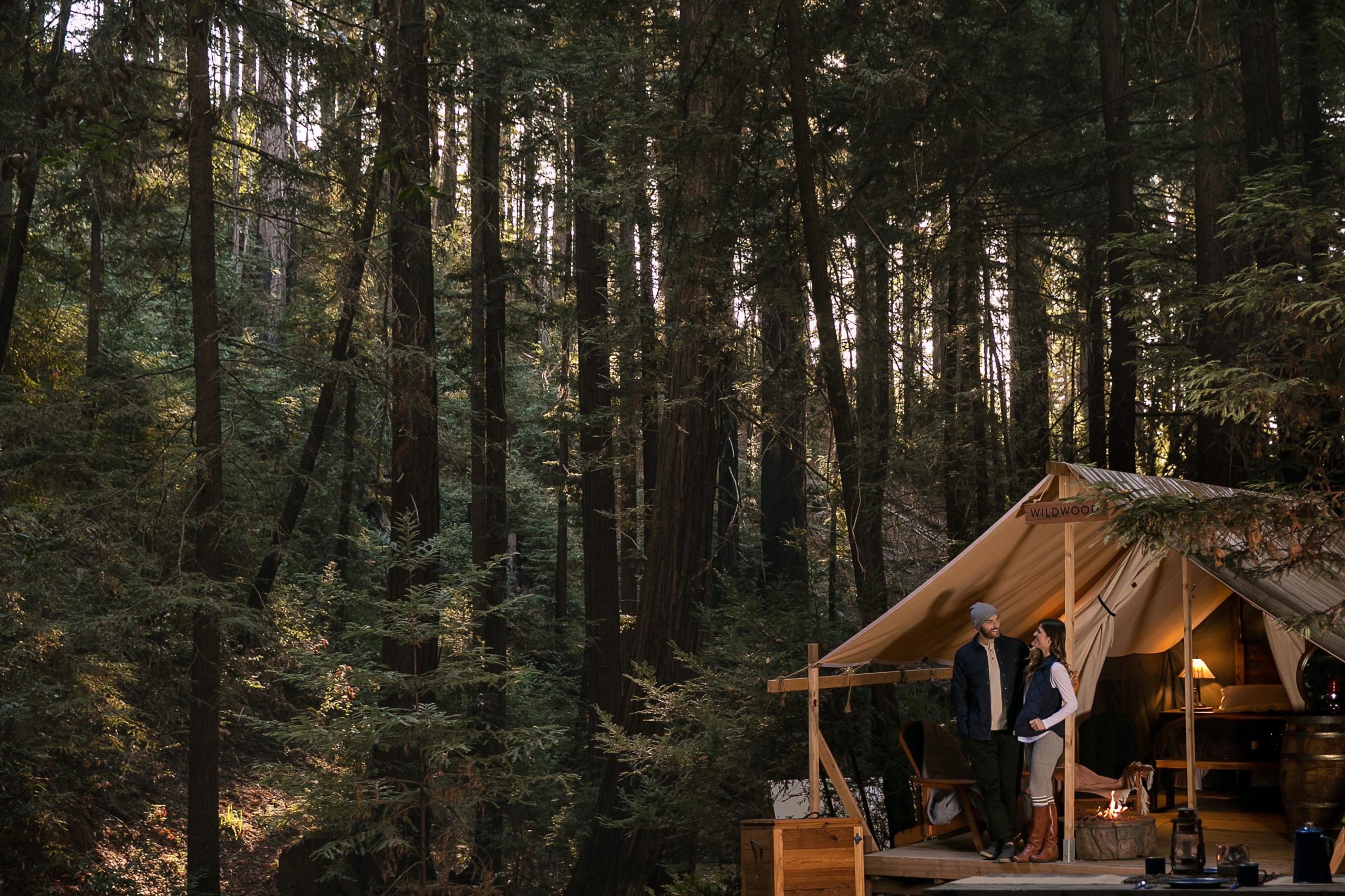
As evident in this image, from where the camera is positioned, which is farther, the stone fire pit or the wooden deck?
the stone fire pit

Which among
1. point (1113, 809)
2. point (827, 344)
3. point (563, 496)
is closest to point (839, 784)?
point (1113, 809)

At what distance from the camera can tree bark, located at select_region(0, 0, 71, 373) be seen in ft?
35.9

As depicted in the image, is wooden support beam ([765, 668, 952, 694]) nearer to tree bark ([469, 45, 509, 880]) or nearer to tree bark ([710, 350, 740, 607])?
tree bark ([710, 350, 740, 607])

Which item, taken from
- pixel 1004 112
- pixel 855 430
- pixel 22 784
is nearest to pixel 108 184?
pixel 22 784

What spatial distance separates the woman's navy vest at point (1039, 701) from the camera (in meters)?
6.97

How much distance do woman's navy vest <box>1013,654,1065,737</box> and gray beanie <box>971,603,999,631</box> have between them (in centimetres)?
38

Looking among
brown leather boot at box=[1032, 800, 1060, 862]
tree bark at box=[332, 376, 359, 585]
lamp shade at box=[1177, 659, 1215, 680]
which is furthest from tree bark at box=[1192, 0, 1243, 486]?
tree bark at box=[332, 376, 359, 585]

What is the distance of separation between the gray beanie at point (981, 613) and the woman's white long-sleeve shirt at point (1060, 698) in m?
0.43

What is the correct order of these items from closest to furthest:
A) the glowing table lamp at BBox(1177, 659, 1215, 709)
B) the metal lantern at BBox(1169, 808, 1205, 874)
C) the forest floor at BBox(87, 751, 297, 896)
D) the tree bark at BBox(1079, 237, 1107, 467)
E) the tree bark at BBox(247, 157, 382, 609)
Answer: the metal lantern at BBox(1169, 808, 1205, 874) < the glowing table lamp at BBox(1177, 659, 1215, 709) < the tree bark at BBox(247, 157, 382, 609) < the forest floor at BBox(87, 751, 297, 896) < the tree bark at BBox(1079, 237, 1107, 467)

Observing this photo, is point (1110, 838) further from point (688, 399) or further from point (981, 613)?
point (688, 399)

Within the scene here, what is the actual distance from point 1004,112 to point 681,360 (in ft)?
13.1

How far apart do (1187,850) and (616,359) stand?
31.8 ft

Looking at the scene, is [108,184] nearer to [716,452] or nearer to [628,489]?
[716,452]

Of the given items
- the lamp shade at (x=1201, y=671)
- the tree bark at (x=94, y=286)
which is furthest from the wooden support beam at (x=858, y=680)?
the tree bark at (x=94, y=286)
